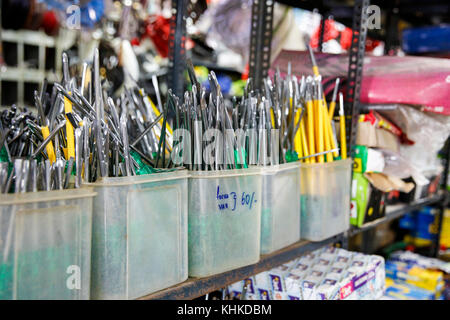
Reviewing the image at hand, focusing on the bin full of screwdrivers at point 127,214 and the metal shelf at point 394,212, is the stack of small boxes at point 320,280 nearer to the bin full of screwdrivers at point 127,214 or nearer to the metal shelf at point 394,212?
the metal shelf at point 394,212

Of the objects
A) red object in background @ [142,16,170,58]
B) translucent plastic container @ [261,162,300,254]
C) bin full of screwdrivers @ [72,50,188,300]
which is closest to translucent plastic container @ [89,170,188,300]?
bin full of screwdrivers @ [72,50,188,300]

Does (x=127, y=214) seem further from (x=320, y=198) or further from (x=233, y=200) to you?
(x=320, y=198)

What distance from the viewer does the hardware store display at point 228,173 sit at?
1.99 ft

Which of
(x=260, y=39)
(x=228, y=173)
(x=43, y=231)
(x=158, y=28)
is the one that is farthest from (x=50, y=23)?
(x=43, y=231)

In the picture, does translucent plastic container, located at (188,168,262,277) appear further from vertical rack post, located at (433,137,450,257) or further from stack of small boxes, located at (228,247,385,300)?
vertical rack post, located at (433,137,450,257)

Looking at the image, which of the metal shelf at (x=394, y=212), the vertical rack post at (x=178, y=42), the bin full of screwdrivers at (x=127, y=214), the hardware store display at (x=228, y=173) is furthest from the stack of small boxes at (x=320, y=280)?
the vertical rack post at (x=178, y=42)

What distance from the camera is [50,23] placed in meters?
2.95

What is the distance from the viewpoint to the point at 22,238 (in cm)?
55

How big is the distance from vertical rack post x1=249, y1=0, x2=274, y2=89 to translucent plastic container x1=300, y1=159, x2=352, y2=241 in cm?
47

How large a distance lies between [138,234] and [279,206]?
15.7 inches

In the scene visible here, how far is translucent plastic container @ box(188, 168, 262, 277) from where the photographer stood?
77 cm

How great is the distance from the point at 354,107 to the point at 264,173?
20.7 inches
